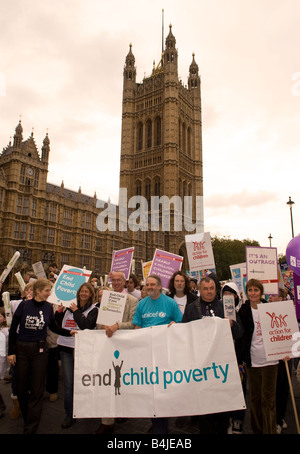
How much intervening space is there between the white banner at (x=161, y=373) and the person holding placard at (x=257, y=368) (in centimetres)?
49

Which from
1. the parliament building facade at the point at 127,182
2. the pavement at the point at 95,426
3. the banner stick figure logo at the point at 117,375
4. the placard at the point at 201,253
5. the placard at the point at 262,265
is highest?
the parliament building facade at the point at 127,182

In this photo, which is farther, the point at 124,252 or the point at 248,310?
the point at 124,252

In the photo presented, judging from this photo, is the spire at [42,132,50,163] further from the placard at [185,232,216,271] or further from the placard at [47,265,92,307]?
the placard at [47,265,92,307]

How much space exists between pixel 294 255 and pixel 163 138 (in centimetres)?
6432

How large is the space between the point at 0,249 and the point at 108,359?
36.8 metres

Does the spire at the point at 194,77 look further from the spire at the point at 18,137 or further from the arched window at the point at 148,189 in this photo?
the spire at the point at 18,137

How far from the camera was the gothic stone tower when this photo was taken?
64.6 m

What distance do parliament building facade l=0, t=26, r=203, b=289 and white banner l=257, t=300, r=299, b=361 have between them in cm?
3499

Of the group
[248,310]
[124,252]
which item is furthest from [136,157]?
[248,310]

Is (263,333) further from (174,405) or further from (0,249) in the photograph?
(0,249)

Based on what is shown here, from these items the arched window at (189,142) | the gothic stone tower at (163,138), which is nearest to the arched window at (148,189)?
the gothic stone tower at (163,138)

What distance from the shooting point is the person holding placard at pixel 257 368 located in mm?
4098

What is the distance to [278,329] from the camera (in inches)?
172
